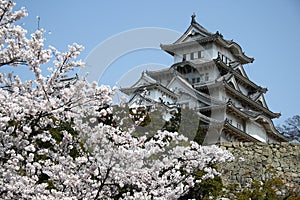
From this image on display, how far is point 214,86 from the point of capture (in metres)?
21.0

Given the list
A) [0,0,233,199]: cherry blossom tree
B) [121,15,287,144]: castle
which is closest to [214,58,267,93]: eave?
[121,15,287,144]: castle

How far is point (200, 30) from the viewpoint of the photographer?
24.2m

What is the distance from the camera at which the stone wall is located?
9.01m

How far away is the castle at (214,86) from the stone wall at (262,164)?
8104 millimetres

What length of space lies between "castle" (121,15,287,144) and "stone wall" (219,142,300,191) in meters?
8.10

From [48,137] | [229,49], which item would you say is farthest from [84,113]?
[229,49]

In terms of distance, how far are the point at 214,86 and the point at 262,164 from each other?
11.8 metres

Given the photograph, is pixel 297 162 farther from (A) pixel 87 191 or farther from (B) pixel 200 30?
(B) pixel 200 30

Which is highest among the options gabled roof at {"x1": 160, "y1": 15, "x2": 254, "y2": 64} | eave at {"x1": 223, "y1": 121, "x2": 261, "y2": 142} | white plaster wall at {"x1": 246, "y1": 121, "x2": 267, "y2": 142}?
gabled roof at {"x1": 160, "y1": 15, "x2": 254, "y2": 64}

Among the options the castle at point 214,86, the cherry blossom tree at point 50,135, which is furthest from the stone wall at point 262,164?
the castle at point 214,86

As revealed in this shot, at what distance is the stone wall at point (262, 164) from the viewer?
901cm

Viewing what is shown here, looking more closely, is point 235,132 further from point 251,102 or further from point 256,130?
point 251,102

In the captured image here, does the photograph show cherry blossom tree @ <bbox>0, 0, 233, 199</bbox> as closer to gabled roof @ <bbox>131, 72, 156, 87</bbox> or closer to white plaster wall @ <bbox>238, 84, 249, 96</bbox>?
gabled roof @ <bbox>131, 72, 156, 87</bbox>

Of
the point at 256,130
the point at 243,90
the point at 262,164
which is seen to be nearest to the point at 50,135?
the point at 262,164
